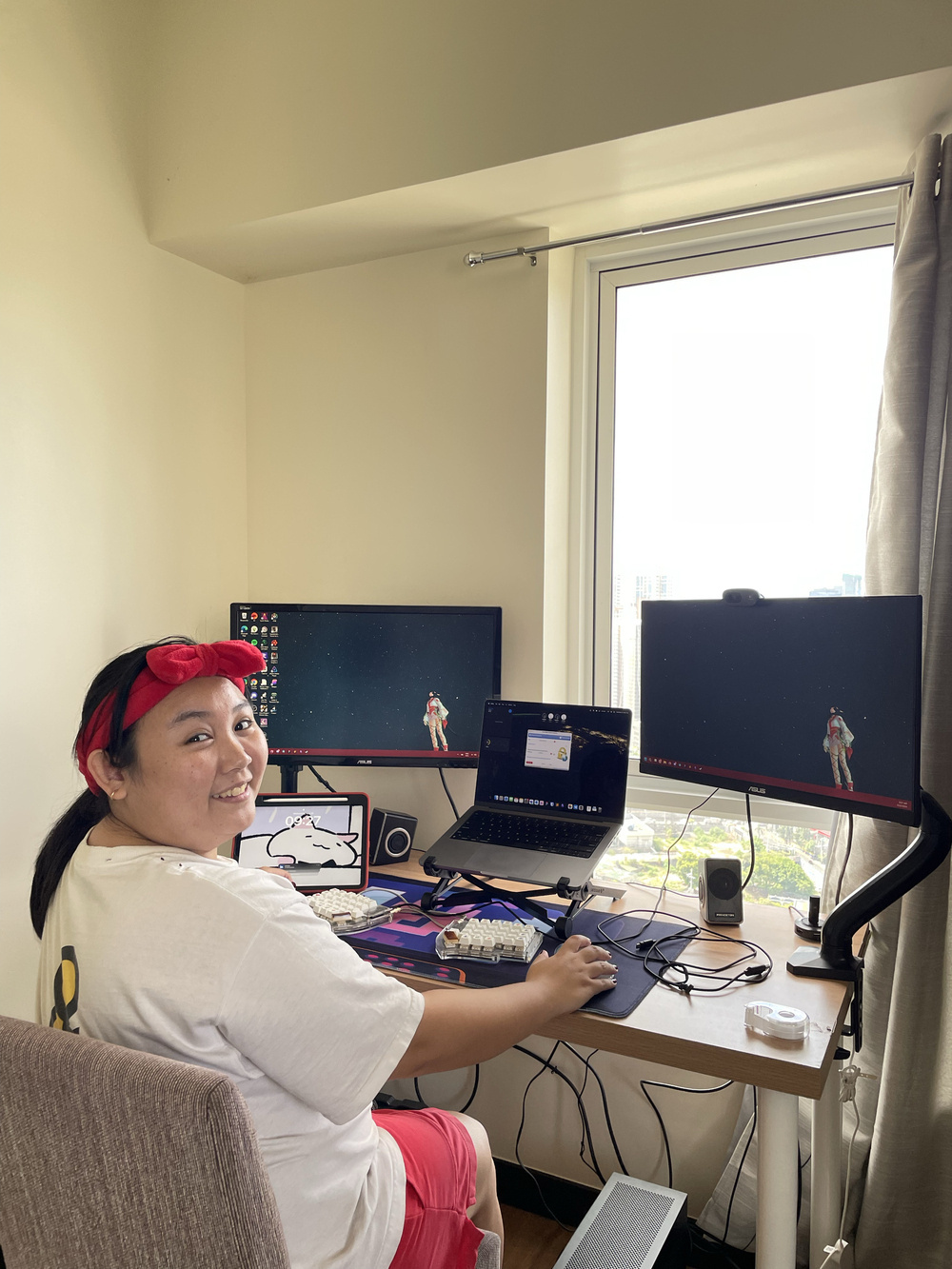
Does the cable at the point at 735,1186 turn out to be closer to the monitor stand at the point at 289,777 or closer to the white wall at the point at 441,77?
the monitor stand at the point at 289,777

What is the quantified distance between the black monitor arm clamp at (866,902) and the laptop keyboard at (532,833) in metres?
0.43

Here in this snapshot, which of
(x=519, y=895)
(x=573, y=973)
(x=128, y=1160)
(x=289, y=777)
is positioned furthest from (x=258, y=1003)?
(x=289, y=777)

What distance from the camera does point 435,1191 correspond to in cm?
125

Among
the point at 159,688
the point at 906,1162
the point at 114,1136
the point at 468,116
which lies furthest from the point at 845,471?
the point at 114,1136

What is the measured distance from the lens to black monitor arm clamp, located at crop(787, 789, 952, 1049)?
4.57 ft

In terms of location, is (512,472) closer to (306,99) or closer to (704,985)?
(306,99)

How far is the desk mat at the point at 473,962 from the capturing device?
1.43 m

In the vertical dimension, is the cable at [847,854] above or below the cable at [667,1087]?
above

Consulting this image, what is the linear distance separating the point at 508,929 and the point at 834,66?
5.23ft

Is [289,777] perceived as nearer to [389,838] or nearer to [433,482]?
[389,838]

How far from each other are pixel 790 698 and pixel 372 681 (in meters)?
0.97

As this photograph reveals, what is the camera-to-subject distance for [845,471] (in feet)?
6.49

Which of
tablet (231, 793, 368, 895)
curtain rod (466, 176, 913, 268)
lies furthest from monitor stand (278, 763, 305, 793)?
curtain rod (466, 176, 913, 268)

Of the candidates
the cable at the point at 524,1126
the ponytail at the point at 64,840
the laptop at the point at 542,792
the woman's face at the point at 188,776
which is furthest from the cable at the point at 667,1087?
the ponytail at the point at 64,840
